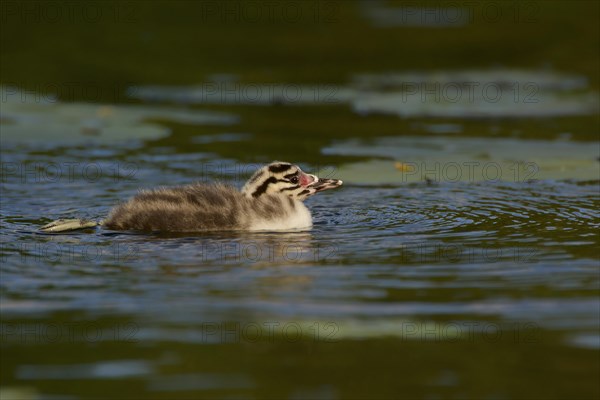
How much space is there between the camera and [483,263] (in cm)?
888

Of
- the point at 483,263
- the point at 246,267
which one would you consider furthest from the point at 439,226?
the point at 246,267

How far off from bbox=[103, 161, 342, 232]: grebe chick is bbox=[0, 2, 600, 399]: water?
16 centimetres

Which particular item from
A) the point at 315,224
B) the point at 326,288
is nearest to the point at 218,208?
the point at 315,224

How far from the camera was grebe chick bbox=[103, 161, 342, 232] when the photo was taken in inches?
399

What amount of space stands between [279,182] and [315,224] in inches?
18.6

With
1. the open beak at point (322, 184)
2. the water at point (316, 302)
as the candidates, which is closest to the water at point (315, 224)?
the water at point (316, 302)

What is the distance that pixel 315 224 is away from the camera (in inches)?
420

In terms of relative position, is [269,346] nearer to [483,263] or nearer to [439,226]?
[483,263]

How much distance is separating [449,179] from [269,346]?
5883 millimetres

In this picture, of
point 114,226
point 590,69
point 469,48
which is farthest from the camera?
point 469,48

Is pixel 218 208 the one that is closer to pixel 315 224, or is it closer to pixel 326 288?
pixel 315 224

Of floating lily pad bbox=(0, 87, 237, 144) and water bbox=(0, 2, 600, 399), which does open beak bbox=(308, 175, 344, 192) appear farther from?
floating lily pad bbox=(0, 87, 237, 144)

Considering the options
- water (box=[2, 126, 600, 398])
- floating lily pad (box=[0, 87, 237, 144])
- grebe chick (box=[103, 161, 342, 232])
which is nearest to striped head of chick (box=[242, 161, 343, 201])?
grebe chick (box=[103, 161, 342, 232])

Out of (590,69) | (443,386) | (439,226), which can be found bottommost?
(443,386)
